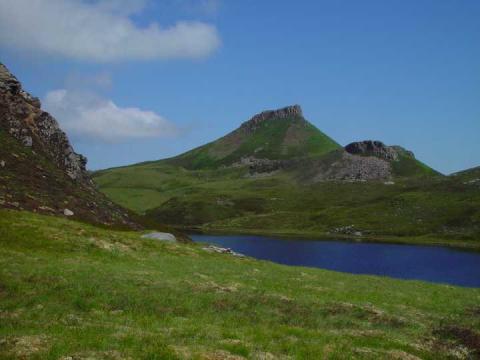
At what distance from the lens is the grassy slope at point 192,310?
1795cm

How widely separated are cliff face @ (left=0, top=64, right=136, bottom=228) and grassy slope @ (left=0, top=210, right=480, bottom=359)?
55.4 feet

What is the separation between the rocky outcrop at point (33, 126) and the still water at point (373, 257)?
57.9m

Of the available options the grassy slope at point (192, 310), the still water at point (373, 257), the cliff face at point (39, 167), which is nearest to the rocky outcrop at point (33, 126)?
the cliff face at point (39, 167)

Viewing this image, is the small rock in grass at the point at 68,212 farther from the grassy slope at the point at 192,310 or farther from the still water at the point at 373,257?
the still water at the point at 373,257

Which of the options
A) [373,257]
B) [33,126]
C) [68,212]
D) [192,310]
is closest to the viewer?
[192,310]

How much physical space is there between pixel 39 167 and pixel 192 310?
178ft

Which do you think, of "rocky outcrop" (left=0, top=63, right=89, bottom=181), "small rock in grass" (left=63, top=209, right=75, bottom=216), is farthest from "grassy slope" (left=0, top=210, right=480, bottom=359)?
"rocky outcrop" (left=0, top=63, right=89, bottom=181)

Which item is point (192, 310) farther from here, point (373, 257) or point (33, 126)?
point (373, 257)

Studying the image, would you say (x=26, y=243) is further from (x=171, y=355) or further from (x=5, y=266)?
(x=171, y=355)

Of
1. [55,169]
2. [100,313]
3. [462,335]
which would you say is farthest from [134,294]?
[55,169]

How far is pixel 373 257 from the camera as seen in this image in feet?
436

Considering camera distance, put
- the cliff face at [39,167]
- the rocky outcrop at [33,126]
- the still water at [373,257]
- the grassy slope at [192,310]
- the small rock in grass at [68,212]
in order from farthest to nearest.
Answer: the still water at [373,257] < the rocky outcrop at [33,126] < the small rock in grass at [68,212] < the cliff face at [39,167] < the grassy slope at [192,310]

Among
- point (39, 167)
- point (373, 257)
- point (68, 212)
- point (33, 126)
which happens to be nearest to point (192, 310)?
point (68, 212)

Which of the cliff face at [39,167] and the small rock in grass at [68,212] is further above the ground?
the cliff face at [39,167]
